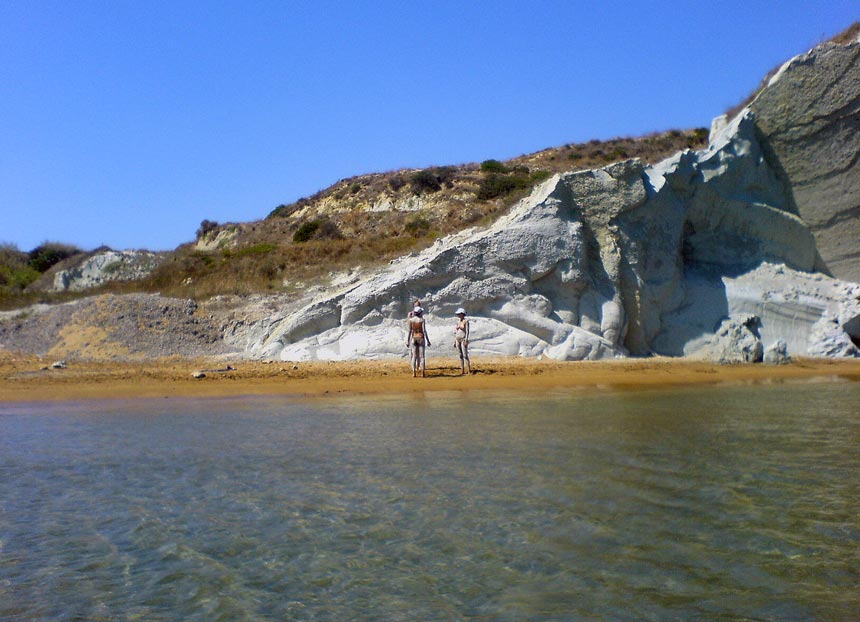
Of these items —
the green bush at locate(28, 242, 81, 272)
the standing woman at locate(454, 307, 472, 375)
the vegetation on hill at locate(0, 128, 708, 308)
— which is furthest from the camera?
the green bush at locate(28, 242, 81, 272)

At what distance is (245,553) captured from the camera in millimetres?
4578

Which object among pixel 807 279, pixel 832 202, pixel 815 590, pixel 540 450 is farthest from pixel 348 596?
pixel 832 202

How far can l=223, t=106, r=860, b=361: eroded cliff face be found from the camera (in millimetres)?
19031

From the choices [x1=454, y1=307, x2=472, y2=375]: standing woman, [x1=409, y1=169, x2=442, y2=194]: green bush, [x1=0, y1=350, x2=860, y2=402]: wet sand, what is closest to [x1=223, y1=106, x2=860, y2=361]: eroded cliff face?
[x1=0, y1=350, x2=860, y2=402]: wet sand

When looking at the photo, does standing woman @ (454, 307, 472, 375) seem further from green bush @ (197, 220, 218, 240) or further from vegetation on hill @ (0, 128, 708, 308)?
green bush @ (197, 220, 218, 240)

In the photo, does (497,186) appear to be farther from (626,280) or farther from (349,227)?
(626,280)

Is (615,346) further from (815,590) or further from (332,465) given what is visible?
(815,590)

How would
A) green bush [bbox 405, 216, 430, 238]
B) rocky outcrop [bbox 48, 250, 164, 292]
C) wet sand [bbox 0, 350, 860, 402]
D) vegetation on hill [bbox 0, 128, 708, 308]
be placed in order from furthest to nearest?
rocky outcrop [bbox 48, 250, 164, 292] → green bush [bbox 405, 216, 430, 238] → vegetation on hill [bbox 0, 128, 708, 308] → wet sand [bbox 0, 350, 860, 402]

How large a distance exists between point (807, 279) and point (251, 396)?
1707 centimetres

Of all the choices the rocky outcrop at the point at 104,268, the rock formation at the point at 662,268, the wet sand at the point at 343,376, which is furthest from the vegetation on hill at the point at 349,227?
the wet sand at the point at 343,376

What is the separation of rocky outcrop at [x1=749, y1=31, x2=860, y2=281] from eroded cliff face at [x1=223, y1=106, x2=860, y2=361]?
491 mm

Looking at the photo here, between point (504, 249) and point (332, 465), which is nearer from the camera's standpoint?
point (332, 465)

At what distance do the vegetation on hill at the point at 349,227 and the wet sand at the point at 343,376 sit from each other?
5.76 meters

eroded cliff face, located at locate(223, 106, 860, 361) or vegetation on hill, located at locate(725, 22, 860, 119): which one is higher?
vegetation on hill, located at locate(725, 22, 860, 119)
